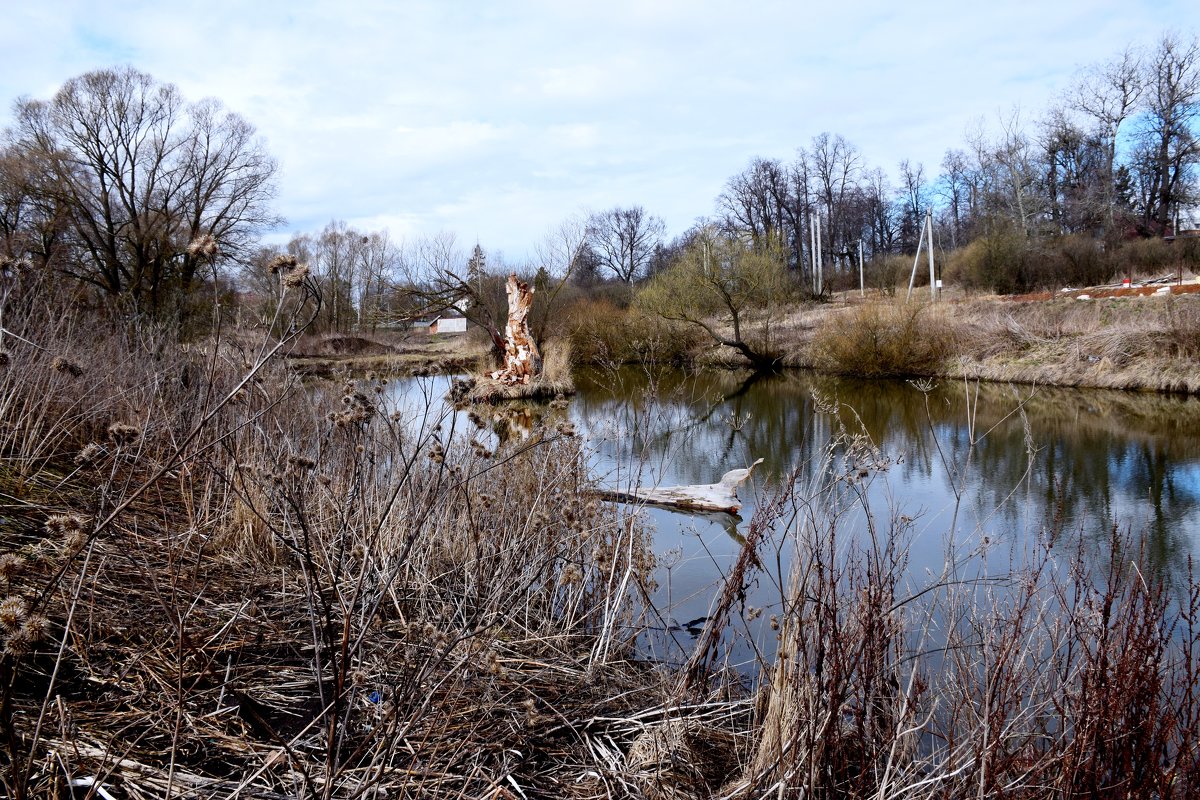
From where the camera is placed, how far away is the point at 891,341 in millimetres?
20734

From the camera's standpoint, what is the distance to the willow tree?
79.6 feet

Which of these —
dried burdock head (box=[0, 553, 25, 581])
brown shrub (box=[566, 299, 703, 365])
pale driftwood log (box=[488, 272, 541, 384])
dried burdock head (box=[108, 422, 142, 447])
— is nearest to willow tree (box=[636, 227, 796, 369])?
brown shrub (box=[566, 299, 703, 365])

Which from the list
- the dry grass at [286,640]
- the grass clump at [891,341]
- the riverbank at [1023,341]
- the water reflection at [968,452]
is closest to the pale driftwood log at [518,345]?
the water reflection at [968,452]

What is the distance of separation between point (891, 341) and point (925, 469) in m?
11.8

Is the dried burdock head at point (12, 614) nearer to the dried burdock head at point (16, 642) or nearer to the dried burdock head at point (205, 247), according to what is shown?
the dried burdock head at point (16, 642)

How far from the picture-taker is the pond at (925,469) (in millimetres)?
4801

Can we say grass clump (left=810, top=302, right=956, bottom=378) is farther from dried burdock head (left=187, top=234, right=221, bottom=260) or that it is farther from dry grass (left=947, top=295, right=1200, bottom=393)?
dried burdock head (left=187, top=234, right=221, bottom=260)

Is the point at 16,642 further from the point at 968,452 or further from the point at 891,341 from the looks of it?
the point at 891,341

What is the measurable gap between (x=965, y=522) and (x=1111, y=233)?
29.3 meters

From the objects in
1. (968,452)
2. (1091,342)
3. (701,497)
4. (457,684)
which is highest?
(1091,342)

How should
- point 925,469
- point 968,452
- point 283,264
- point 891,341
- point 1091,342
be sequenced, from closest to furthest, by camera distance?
point 283,264
point 968,452
point 925,469
point 1091,342
point 891,341

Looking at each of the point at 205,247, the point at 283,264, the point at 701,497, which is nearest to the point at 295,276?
the point at 283,264

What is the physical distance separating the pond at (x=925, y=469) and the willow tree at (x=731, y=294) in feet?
20.7

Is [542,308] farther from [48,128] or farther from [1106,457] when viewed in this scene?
[1106,457]
